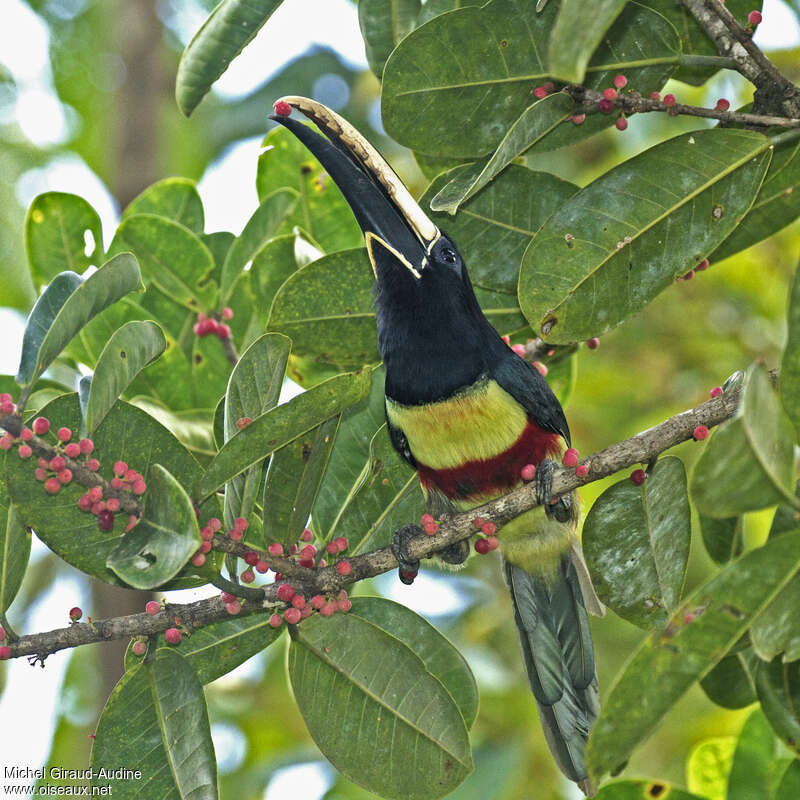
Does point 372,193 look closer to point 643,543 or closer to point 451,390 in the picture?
point 451,390

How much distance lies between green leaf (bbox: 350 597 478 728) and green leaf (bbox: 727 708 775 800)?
72 centimetres

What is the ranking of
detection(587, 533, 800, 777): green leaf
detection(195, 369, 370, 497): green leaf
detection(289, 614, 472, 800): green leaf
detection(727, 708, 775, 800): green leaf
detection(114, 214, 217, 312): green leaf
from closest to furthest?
detection(587, 533, 800, 777): green leaf < detection(195, 369, 370, 497): green leaf < detection(289, 614, 472, 800): green leaf < detection(727, 708, 775, 800): green leaf < detection(114, 214, 217, 312): green leaf

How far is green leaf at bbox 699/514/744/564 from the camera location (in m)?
2.45

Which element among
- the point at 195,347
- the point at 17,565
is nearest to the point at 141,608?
the point at 195,347

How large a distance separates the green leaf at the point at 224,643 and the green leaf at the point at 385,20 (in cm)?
143

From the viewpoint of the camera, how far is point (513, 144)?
6.92ft

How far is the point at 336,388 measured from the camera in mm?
2041

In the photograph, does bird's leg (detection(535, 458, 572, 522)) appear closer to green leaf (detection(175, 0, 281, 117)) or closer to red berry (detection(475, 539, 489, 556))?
red berry (detection(475, 539, 489, 556))

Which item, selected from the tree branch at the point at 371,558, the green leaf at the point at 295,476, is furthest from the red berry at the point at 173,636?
the green leaf at the point at 295,476

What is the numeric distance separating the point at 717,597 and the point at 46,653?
4.26ft

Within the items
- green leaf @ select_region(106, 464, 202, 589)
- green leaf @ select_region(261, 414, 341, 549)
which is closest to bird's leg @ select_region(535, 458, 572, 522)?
green leaf @ select_region(261, 414, 341, 549)

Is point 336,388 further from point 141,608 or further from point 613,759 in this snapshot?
point 141,608

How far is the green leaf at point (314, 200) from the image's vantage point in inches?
121

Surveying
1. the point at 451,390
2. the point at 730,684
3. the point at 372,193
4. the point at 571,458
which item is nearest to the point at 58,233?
the point at 372,193
